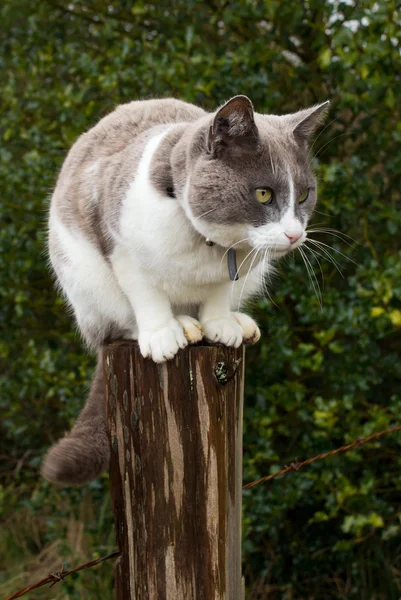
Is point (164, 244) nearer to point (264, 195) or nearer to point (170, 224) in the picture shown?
point (170, 224)

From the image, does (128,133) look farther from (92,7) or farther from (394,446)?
(394,446)

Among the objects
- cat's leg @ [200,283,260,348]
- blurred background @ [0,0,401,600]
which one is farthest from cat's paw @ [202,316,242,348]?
blurred background @ [0,0,401,600]

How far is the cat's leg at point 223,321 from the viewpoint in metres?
2.07

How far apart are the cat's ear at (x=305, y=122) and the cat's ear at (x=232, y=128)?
0.26m

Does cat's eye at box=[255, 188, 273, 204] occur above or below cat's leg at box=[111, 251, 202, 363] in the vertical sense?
above

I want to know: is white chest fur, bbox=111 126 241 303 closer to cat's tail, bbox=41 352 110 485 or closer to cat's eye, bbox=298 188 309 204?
cat's eye, bbox=298 188 309 204

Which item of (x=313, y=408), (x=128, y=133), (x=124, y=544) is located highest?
(x=128, y=133)

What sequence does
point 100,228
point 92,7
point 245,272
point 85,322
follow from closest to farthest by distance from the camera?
1. point 245,272
2. point 100,228
3. point 85,322
4. point 92,7

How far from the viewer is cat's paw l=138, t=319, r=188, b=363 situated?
1776 millimetres

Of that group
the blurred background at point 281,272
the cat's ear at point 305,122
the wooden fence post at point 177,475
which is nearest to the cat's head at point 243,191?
the cat's ear at point 305,122

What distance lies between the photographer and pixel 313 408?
3.32 metres

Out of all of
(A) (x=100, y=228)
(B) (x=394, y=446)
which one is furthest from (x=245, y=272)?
(B) (x=394, y=446)

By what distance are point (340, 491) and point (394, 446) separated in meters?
0.50

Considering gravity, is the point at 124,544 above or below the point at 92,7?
below
